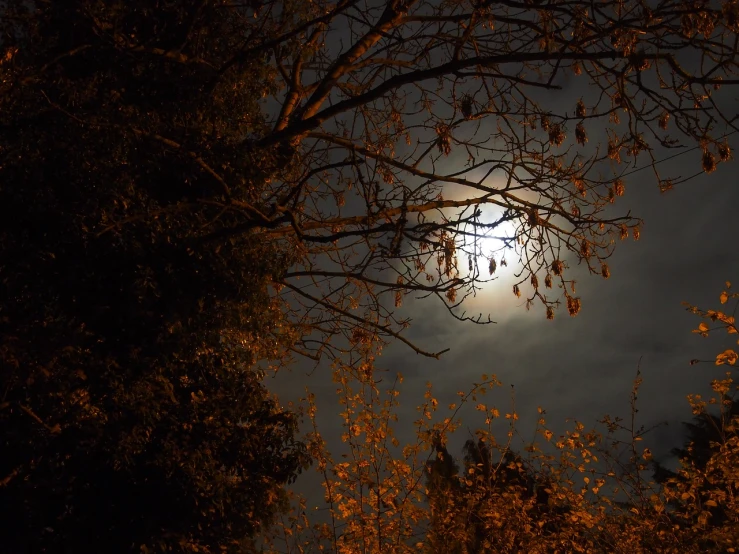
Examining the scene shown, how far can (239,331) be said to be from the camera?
5.78m

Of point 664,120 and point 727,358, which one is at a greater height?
point 664,120

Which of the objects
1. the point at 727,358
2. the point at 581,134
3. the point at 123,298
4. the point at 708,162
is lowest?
the point at 727,358

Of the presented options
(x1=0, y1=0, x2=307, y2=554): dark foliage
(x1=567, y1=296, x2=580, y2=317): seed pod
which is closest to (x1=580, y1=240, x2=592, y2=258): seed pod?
(x1=567, y1=296, x2=580, y2=317): seed pod

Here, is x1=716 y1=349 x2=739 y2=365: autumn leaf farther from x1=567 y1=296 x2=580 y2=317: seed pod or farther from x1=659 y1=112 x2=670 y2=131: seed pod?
x1=659 y1=112 x2=670 y2=131: seed pod

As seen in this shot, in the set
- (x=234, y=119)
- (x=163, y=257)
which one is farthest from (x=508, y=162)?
(x=163, y=257)

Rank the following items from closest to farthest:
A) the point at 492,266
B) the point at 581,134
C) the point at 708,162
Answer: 1. the point at 708,162
2. the point at 581,134
3. the point at 492,266

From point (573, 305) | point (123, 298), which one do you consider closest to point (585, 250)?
point (573, 305)

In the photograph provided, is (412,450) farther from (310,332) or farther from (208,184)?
(208,184)

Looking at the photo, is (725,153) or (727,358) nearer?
(725,153)

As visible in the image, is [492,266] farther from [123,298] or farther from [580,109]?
[123,298]

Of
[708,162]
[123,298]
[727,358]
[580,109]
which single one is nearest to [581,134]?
[580,109]

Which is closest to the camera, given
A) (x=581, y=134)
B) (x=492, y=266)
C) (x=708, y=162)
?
(x=708, y=162)

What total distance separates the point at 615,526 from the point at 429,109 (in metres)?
4.71

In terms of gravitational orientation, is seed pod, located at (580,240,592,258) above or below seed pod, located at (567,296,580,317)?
above
